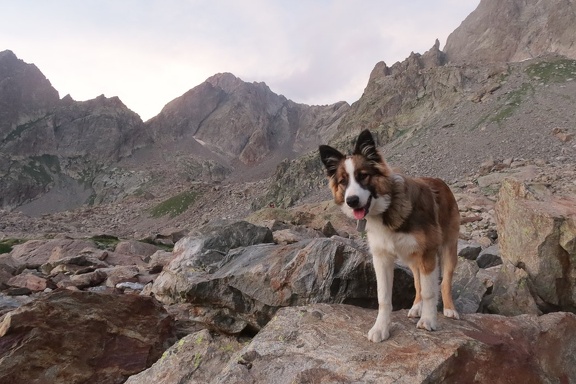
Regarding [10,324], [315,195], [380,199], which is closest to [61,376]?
[10,324]

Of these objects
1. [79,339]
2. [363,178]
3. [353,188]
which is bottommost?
[79,339]

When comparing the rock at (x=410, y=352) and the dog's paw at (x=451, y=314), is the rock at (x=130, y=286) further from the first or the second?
the dog's paw at (x=451, y=314)

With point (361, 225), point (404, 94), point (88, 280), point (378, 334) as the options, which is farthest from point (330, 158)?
point (404, 94)

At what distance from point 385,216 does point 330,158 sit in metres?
1.24

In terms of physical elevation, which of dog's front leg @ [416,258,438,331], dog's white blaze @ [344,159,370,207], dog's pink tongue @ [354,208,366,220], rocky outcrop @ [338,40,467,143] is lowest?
dog's front leg @ [416,258,438,331]

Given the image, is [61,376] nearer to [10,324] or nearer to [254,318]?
[10,324]

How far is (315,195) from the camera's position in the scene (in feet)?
244

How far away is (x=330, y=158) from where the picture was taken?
625 centimetres

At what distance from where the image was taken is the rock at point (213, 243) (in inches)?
464

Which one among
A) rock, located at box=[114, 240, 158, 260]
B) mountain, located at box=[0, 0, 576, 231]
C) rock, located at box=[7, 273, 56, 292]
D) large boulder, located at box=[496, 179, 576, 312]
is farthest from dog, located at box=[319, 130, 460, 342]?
mountain, located at box=[0, 0, 576, 231]

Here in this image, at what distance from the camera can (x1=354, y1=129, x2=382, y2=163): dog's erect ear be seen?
19.7ft

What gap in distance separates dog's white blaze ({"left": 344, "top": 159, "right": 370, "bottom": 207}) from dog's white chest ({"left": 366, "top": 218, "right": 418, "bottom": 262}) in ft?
1.70

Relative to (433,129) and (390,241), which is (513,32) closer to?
(433,129)

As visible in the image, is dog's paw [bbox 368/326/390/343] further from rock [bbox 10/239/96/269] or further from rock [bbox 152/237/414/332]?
rock [bbox 10/239/96/269]
